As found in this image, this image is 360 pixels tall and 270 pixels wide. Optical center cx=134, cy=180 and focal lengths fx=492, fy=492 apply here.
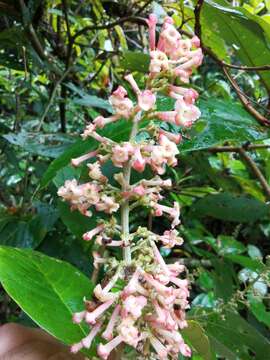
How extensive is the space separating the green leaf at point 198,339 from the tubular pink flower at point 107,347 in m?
0.20

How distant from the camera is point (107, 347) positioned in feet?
1.74

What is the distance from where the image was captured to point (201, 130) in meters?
0.92

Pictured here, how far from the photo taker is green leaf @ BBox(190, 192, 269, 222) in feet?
4.80

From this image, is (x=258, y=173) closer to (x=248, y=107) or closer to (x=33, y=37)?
(x=248, y=107)

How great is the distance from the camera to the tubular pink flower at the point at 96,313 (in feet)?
1.76

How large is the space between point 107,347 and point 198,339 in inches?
8.8

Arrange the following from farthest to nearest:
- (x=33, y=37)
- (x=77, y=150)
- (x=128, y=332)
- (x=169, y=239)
Result: (x=33, y=37) → (x=77, y=150) → (x=169, y=239) → (x=128, y=332)

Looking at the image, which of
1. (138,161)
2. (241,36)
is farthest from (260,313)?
(138,161)

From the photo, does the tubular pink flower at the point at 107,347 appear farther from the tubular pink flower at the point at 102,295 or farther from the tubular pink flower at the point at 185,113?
the tubular pink flower at the point at 185,113

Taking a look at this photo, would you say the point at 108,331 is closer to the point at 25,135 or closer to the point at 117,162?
the point at 117,162

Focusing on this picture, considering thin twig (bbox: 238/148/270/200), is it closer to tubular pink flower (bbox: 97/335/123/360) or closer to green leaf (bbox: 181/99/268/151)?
green leaf (bbox: 181/99/268/151)

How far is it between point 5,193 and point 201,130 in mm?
1020

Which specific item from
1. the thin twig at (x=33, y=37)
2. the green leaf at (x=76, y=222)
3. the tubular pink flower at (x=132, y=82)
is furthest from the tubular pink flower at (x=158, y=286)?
the thin twig at (x=33, y=37)

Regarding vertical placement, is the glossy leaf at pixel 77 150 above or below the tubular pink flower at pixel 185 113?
below
